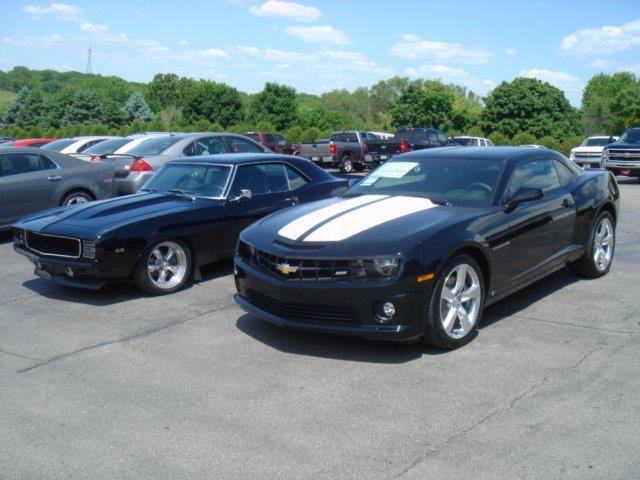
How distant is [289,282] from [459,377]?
1392 millimetres

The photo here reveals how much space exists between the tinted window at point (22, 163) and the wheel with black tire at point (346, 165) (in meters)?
17.8

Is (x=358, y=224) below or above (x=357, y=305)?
above

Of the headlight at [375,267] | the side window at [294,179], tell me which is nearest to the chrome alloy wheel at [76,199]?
the side window at [294,179]

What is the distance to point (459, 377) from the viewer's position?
4699 mm

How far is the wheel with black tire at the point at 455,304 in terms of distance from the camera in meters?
5.04

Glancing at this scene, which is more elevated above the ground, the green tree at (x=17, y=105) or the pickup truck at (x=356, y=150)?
the green tree at (x=17, y=105)

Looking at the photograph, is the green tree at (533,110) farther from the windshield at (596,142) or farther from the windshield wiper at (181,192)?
the windshield wiper at (181,192)

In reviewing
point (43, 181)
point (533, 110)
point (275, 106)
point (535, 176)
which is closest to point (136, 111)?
point (275, 106)

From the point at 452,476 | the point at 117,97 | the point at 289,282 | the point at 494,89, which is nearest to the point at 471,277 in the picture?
the point at 289,282

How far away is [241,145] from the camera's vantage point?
14.2 metres

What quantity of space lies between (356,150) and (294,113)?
1759 inches

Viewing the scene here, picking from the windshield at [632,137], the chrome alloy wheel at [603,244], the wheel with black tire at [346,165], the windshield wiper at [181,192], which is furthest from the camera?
the wheel with black tire at [346,165]

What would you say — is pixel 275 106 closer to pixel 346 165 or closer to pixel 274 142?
pixel 274 142

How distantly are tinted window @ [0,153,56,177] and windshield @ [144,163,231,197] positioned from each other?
3.60m
